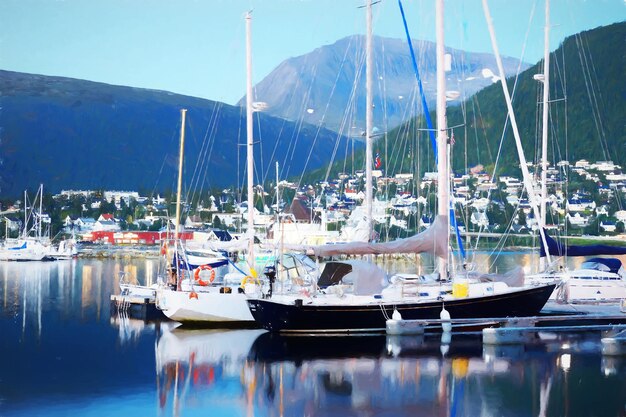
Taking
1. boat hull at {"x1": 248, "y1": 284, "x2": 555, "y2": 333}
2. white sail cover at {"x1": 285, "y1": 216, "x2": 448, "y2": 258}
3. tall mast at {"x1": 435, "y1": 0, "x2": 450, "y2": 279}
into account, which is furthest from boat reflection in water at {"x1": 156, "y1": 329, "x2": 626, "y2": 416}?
white sail cover at {"x1": 285, "y1": 216, "x2": 448, "y2": 258}

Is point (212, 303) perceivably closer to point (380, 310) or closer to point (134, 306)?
point (380, 310)

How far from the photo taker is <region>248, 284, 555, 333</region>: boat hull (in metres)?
29.2

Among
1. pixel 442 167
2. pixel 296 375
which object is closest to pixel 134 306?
pixel 442 167

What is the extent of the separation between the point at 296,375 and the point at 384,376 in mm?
2297

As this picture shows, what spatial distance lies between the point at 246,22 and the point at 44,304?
1818 centimetres

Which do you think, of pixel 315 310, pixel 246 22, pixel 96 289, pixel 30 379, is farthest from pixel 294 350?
pixel 96 289

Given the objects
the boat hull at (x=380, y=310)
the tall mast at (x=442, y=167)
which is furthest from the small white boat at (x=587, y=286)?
the tall mast at (x=442, y=167)

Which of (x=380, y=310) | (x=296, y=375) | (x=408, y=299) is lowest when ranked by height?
(x=296, y=375)

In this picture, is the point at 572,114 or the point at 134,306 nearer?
the point at 134,306

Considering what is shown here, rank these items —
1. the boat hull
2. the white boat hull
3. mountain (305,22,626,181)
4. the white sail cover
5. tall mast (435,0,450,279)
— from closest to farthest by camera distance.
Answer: the boat hull
the white sail cover
tall mast (435,0,450,279)
the white boat hull
mountain (305,22,626,181)

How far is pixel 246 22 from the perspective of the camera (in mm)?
38594

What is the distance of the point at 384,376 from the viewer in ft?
78.4

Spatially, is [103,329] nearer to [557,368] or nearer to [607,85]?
[557,368]

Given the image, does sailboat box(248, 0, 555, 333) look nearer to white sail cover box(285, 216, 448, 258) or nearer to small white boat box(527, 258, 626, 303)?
white sail cover box(285, 216, 448, 258)
